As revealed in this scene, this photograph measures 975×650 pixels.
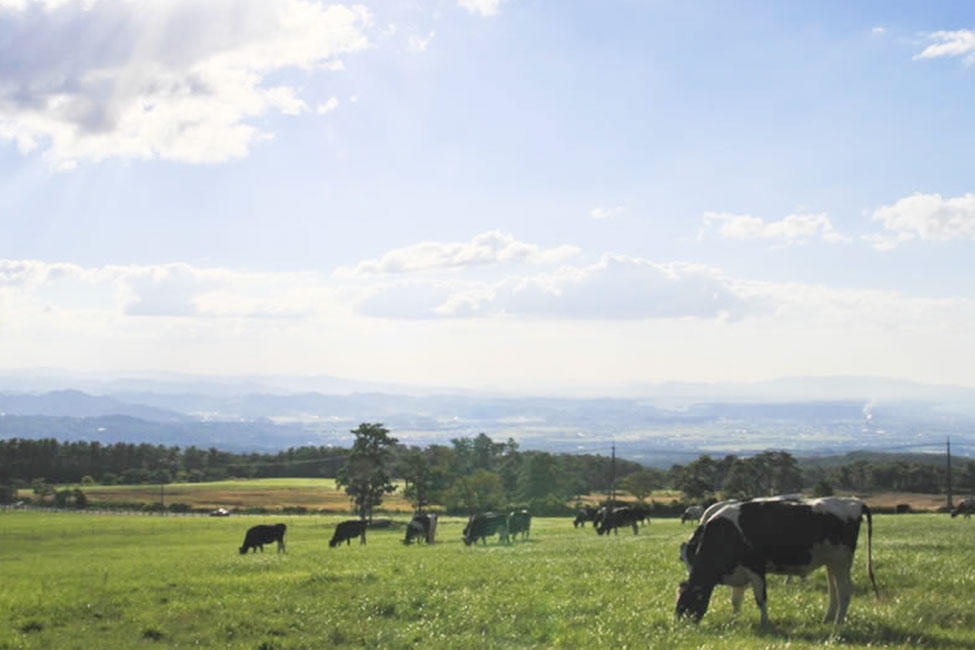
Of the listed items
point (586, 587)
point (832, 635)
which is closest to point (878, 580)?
point (832, 635)

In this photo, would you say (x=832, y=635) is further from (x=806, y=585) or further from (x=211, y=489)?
(x=211, y=489)

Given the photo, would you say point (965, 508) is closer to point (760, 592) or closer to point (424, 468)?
point (760, 592)

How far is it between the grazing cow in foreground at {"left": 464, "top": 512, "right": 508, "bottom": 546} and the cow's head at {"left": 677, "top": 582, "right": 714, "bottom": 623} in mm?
31130

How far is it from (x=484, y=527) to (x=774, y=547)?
33227 millimetres

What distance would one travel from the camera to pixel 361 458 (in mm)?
95750

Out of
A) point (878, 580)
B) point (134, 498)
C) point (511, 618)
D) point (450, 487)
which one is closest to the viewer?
point (511, 618)

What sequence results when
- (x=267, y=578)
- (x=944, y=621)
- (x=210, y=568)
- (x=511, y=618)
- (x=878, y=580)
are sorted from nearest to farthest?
(x=944, y=621), (x=511, y=618), (x=878, y=580), (x=267, y=578), (x=210, y=568)

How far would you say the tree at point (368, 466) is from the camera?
9562 centimetres

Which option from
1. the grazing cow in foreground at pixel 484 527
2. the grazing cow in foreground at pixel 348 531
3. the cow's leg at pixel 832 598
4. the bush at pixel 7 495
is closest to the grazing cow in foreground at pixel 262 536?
the grazing cow in foreground at pixel 348 531

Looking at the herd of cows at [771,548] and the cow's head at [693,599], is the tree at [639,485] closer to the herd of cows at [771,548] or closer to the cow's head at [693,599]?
the herd of cows at [771,548]

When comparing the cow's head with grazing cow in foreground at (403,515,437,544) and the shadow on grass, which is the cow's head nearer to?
the shadow on grass

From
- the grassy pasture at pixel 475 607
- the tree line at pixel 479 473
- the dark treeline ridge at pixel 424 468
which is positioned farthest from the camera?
the dark treeline ridge at pixel 424 468

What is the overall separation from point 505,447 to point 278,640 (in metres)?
150

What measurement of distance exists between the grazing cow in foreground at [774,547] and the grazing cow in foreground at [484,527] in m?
31.1
